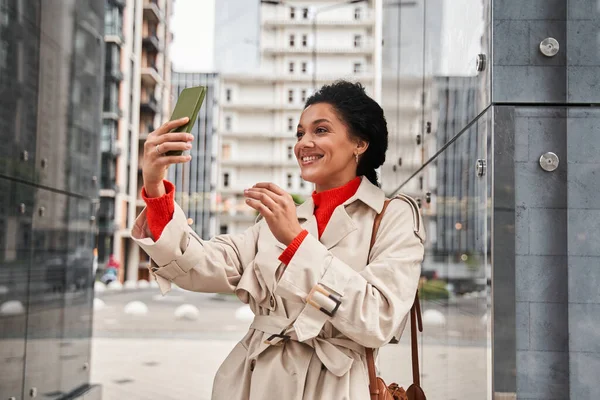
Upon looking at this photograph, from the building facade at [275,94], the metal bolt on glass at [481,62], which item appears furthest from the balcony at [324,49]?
the metal bolt on glass at [481,62]

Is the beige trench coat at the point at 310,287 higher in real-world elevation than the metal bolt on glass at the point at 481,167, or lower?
lower

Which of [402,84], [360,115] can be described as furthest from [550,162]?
[402,84]

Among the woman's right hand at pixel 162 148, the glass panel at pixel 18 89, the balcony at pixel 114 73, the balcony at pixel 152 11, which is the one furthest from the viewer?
the balcony at pixel 152 11

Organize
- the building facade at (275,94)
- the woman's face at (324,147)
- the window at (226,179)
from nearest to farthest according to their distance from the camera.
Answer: the woman's face at (324,147)
the building facade at (275,94)
the window at (226,179)

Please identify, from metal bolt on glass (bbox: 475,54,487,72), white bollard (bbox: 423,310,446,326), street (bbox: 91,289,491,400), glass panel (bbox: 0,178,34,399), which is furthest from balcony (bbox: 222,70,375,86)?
metal bolt on glass (bbox: 475,54,487,72)

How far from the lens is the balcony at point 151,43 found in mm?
39769

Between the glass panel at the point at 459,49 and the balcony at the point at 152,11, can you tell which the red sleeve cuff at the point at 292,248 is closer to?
the glass panel at the point at 459,49

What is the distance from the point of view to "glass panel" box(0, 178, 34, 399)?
3.74 metres

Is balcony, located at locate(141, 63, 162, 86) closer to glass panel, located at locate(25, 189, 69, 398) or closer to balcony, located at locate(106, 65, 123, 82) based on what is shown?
balcony, located at locate(106, 65, 123, 82)

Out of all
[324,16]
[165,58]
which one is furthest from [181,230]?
[324,16]

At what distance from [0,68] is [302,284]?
260cm

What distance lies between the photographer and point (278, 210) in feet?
5.41

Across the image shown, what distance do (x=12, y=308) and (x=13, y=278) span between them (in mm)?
184

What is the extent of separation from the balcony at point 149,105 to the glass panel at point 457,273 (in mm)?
39715
